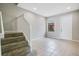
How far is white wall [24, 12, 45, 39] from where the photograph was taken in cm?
197

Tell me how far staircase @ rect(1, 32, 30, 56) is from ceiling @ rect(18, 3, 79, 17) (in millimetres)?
517

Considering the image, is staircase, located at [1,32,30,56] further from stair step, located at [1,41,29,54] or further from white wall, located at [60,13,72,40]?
white wall, located at [60,13,72,40]

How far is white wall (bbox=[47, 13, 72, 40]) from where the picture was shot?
195 centimetres

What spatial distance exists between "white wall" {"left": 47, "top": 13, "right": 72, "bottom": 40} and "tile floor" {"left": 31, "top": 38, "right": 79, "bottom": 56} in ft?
0.32

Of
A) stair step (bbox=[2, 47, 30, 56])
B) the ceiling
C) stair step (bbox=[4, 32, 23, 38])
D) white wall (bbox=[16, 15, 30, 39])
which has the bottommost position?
stair step (bbox=[2, 47, 30, 56])

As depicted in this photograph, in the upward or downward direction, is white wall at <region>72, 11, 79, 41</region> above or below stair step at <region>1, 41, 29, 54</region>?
above

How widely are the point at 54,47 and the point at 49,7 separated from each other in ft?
2.39

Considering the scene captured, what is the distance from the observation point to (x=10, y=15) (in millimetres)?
1879

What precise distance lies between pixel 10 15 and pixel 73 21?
3.77 feet

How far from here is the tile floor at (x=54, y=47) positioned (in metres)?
1.82

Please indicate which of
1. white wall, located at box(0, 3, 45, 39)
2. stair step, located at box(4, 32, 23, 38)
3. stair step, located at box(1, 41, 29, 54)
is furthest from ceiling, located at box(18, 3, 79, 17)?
stair step, located at box(1, 41, 29, 54)

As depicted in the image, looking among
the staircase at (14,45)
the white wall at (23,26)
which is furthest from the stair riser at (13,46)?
the white wall at (23,26)

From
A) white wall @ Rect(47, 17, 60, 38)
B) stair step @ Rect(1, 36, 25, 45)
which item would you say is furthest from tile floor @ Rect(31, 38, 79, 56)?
stair step @ Rect(1, 36, 25, 45)

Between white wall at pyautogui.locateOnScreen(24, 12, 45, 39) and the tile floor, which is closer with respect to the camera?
the tile floor
